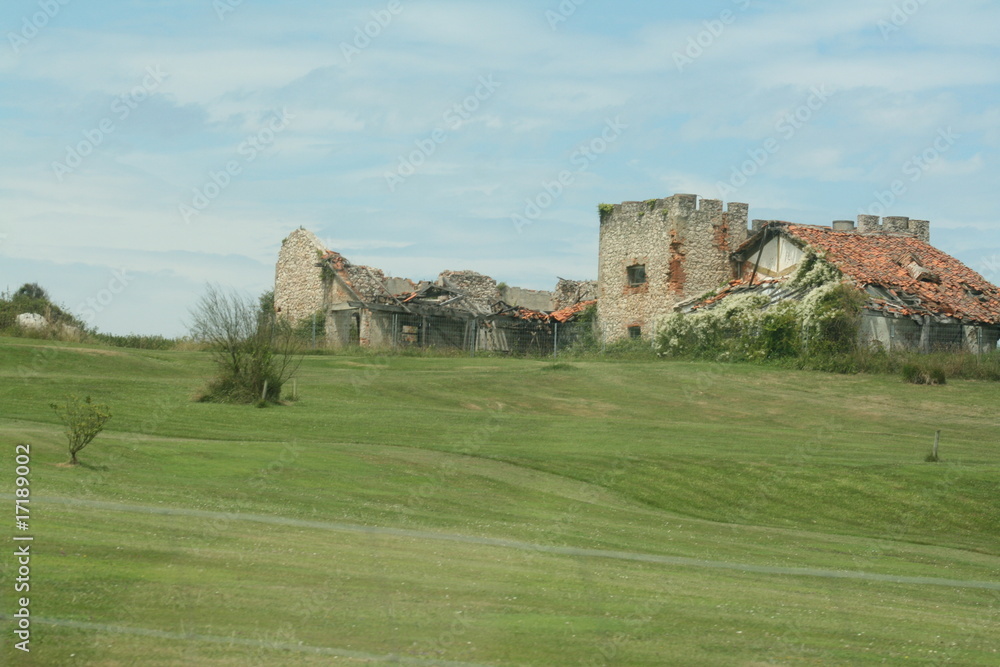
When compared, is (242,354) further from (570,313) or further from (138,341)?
(570,313)

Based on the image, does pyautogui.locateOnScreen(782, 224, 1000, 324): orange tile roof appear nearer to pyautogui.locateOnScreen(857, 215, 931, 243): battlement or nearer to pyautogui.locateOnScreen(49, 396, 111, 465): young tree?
pyautogui.locateOnScreen(857, 215, 931, 243): battlement

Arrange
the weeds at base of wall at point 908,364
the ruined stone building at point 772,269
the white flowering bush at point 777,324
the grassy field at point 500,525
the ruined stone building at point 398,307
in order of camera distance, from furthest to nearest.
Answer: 1. the ruined stone building at point 398,307
2. the ruined stone building at point 772,269
3. the white flowering bush at point 777,324
4. the weeds at base of wall at point 908,364
5. the grassy field at point 500,525

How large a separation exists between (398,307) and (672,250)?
13.0 m

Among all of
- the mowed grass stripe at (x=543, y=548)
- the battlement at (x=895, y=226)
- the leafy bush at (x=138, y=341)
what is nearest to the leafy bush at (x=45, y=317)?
the leafy bush at (x=138, y=341)

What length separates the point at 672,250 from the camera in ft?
177

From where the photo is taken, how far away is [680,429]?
1103 inches

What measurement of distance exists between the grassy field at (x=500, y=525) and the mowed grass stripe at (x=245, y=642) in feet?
0.11

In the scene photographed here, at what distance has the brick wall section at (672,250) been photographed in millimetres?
53812

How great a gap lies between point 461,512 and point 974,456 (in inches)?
496

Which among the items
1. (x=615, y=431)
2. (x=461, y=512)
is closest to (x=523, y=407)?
(x=615, y=431)

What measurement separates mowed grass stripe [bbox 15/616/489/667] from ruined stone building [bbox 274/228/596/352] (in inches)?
1795

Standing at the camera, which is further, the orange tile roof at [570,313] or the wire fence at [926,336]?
the orange tile roof at [570,313]

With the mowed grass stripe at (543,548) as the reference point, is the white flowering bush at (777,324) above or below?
above

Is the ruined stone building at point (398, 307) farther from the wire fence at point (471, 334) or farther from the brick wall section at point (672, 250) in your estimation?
the brick wall section at point (672, 250)
